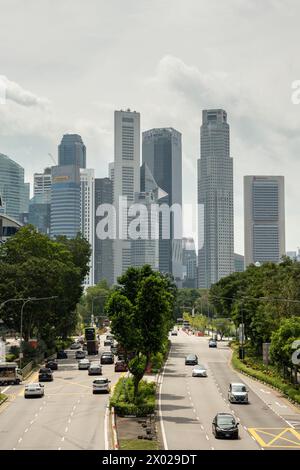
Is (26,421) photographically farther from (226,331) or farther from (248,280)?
(226,331)

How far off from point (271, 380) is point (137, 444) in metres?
40.4

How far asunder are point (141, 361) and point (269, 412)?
1146 centimetres

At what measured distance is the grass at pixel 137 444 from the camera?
141ft

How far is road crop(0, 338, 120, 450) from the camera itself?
4738cm

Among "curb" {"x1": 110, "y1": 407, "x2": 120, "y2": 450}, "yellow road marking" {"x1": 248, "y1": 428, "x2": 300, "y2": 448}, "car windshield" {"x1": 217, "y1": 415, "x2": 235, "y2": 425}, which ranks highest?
"car windshield" {"x1": 217, "y1": 415, "x2": 235, "y2": 425}

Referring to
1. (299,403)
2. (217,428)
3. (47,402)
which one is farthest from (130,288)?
(217,428)

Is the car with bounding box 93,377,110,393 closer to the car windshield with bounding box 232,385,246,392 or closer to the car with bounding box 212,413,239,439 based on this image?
the car windshield with bounding box 232,385,246,392

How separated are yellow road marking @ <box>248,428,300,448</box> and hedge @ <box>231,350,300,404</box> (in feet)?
49.4

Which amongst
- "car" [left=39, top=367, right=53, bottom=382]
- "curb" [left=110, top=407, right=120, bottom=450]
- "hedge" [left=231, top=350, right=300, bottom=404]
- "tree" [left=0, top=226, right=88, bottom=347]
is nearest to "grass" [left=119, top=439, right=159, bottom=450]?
"curb" [left=110, top=407, right=120, bottom=450]

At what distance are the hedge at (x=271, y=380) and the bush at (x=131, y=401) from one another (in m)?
13.3

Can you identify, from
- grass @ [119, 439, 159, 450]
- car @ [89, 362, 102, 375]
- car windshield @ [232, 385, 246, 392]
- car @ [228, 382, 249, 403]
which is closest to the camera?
grass @ [119, 439, 159, 450]

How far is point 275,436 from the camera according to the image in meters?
50.4

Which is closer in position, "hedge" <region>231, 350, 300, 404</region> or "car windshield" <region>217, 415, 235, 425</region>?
"car windshield" <region>217, 415, 235, 425</region>
